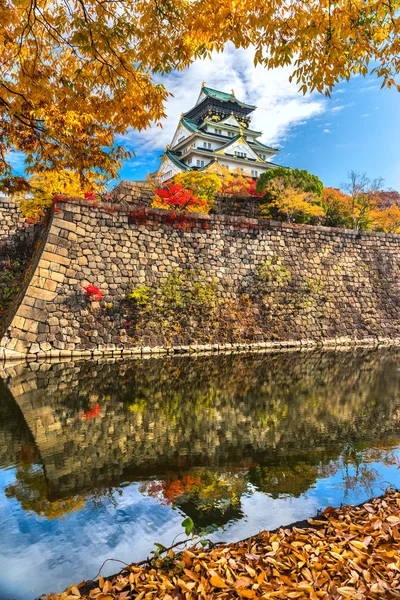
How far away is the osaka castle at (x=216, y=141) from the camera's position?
1369 inches

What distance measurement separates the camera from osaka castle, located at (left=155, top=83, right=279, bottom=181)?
114ft

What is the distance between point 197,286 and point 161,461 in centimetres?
1060

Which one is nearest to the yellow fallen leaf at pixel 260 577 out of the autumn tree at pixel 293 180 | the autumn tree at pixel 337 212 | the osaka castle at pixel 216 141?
the autumn tree at pixel 293 180

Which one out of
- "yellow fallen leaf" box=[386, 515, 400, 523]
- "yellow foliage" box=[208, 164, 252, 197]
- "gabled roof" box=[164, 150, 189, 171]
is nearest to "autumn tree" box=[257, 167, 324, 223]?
"yellow foliage" box=[208, 164, 252, 197]

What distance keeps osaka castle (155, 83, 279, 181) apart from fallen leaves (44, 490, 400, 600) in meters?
32.4

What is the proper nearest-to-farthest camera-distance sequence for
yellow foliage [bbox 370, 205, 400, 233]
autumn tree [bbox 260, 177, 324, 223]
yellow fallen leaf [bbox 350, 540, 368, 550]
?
yellow fallen leaf [bbox 350, 540, 368, 550]
autumn tree [bbox 260, 177, 324, 223]
yellow foliage [bbox 370, 205, 400, 233]

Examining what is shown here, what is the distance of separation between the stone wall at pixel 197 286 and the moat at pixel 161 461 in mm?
3559

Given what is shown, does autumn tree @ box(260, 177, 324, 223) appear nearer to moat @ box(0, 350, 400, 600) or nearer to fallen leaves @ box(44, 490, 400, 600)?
moat @ box(0, 350, 400, 600)

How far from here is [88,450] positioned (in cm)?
446

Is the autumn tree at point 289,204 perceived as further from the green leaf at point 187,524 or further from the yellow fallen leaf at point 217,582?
the yellow fallen leaf at point 217,582

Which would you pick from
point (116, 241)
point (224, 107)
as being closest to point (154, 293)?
point (116, 241)

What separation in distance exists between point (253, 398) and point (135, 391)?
7.32ft

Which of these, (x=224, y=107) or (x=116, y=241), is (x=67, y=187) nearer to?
(x=116, y=241)

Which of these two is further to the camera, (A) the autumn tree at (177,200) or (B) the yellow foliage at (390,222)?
(B) the yellow foliage at (390,222)
